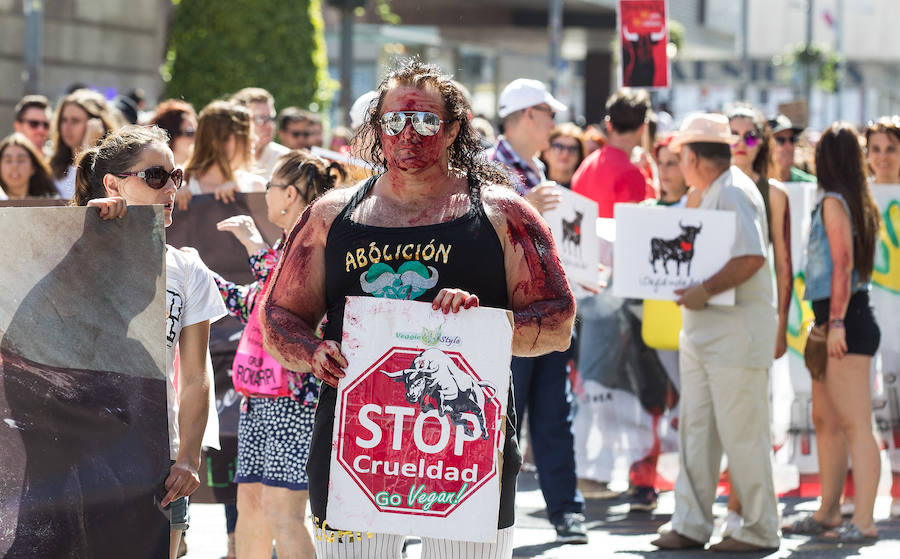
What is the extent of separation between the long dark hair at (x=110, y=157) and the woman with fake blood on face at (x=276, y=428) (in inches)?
41.1

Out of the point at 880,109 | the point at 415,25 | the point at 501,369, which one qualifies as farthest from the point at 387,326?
the point at 880,109

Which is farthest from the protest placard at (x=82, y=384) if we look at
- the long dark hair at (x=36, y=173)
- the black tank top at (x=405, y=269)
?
the long dark hair at (x=36, y=173)

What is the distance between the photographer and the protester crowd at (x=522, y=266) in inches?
159

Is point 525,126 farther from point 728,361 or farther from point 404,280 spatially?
point 404,280

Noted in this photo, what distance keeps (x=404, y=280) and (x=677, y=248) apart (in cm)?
320

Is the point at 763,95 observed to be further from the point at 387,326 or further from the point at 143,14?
the point at 387,326

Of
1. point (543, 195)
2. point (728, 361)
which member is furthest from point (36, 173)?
point (728, 361)

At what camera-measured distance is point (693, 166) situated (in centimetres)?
686

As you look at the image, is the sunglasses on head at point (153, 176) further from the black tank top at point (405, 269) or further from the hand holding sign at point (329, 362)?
the hand holding sign at point (329, 362)

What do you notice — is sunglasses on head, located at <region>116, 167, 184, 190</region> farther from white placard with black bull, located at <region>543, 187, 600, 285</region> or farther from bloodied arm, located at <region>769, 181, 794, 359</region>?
bloodied arm, located at <region>769, 181, 794, 359</region>

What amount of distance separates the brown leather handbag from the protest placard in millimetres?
A: 4183

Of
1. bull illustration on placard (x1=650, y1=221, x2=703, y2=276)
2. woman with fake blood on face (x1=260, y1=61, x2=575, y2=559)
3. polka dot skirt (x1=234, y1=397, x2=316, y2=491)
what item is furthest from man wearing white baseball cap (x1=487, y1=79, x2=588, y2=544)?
woman with fake blood on face (x1=260, y1=61, x2=575, y2=559)

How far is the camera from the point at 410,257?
12.9ft

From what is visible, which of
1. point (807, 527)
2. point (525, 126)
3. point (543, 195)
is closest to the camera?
point (543, 195)
